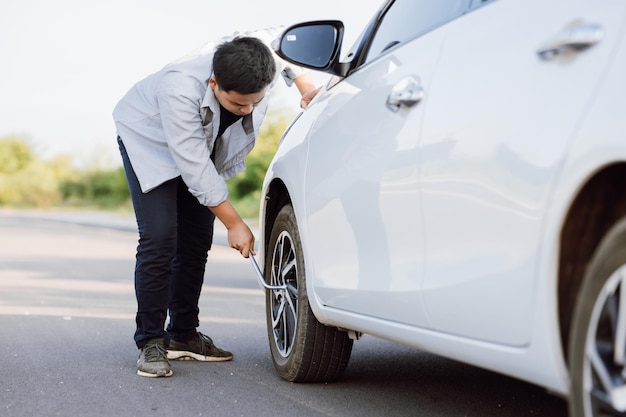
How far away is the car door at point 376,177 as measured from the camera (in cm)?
297

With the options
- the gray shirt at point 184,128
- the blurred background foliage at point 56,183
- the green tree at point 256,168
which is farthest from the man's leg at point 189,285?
the blurred background foliage at point 56,183

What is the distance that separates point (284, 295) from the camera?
4.56 metres

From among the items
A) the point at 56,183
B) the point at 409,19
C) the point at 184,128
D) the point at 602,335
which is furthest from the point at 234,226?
the point at 56,183

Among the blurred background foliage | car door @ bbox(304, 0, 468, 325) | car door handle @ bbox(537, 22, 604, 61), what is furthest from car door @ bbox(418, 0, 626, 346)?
the blurred background foliage

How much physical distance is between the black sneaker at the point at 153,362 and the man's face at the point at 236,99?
1.19m

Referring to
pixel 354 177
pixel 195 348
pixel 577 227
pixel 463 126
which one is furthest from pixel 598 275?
pixel 195 348

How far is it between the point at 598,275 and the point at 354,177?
1432 millimetres

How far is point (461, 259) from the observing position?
8.57ft

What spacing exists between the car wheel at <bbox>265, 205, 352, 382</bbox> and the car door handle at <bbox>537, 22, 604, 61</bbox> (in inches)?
80.6

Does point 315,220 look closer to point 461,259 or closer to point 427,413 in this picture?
point 427,413

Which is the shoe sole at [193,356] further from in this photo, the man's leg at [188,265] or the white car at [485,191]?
the white car at [485,191]

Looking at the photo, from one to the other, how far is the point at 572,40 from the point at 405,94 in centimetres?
93

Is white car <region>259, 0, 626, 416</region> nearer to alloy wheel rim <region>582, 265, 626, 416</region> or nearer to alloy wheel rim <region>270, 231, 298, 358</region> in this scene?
alloy wheel rim <region>582, 265, 626, 416</region>

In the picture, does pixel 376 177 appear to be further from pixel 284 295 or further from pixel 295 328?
pixel 284 295
